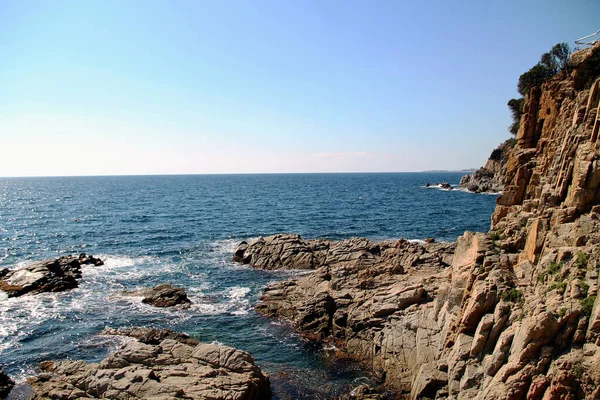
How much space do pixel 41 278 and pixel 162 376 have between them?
29464mm

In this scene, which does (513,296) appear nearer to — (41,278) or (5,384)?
(5,384)

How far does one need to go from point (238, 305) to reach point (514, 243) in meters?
25.0

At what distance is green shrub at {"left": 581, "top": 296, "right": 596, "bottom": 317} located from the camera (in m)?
16.4

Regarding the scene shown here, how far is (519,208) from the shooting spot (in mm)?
28359

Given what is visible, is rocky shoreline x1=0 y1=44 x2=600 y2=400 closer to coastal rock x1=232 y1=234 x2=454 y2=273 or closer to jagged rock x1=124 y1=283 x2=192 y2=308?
coastal rock x1=232 y1=234 x2=454 y2=273

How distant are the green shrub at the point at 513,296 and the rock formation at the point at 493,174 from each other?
120m

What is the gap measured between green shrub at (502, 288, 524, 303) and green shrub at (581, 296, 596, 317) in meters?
3.21

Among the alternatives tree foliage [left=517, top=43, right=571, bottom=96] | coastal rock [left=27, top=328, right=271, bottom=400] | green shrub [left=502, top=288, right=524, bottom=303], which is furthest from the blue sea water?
tree foliage [left=517, top=43, right=571, bottom=96]

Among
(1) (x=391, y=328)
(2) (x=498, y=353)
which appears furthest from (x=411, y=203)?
(2) (x=498, y=353)

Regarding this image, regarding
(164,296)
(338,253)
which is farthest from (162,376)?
(338,253)

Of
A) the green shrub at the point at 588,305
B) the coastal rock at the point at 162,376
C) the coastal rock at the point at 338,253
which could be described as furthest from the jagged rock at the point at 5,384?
the green shrub at the point at 588,305

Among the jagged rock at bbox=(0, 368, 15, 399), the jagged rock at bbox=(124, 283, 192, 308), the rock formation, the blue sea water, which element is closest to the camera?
the jagged rock at bbox=(0, 368, 15, 399)

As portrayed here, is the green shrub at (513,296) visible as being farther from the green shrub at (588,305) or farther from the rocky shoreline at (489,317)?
the green shrub at (588,305)

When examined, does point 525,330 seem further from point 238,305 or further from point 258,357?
point 238,305
